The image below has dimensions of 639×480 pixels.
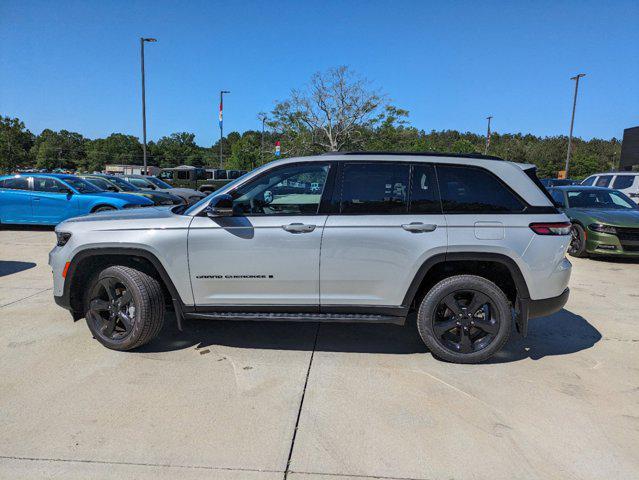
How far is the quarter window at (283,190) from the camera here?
3.72m

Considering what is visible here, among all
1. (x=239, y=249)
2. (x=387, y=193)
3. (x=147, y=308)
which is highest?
(x=387, y=193)

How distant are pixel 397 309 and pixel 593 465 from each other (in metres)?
1.67

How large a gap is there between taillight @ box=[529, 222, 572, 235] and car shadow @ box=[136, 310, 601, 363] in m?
1.20

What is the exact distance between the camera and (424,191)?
3.67 m

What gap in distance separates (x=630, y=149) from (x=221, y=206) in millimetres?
49470

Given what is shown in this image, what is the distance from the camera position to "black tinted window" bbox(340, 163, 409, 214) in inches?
144

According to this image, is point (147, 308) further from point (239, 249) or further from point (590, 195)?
point (590, 195)

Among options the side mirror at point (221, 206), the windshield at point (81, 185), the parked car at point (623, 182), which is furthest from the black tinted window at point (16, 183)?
the parked car at point (623, 182)

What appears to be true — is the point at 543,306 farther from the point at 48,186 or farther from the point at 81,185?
the point at 48,186

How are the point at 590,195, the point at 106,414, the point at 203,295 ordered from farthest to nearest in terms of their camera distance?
the point at 590,195 → the point at 203,295 → the point at 106,414

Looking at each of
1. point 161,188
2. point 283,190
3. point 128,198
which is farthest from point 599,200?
point 161,188

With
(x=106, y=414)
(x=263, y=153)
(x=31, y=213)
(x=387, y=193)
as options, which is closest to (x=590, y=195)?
(x=387, y=193)

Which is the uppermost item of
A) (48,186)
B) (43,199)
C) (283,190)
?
(283,190)

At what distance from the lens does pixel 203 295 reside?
372 cm
